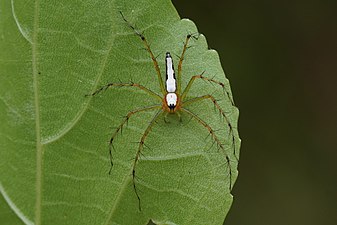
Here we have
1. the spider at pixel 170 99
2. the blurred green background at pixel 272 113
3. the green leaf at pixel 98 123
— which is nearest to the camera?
the green leaf at pixel 98 123

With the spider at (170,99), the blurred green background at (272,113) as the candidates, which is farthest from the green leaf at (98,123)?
the blurred green background at (272,113)

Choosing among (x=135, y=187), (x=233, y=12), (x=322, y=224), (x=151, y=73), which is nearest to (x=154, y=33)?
(x=151, y=73)

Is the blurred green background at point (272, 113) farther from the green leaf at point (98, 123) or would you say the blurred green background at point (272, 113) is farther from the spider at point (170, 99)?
the green leaf at point (98, 123)

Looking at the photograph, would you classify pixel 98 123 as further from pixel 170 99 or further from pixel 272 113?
pixel 272 113

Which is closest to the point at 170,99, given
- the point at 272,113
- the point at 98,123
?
the point at 98,123

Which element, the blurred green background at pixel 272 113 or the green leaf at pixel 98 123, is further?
the blurred green background at pixel 272 113

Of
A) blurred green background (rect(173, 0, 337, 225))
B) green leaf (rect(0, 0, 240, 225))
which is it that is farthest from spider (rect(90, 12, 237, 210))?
blurred green background (rect(173, 0, 337, 225))
